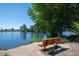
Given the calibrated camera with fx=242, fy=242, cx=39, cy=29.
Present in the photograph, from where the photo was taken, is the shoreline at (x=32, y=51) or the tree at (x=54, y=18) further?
the tree at (x=54, y=18)

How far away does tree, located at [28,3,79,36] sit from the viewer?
11.5ft

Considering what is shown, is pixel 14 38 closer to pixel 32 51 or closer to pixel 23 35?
pixel 23 35

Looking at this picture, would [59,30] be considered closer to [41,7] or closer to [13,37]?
[41,7]

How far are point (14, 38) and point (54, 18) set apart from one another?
25.9 inches

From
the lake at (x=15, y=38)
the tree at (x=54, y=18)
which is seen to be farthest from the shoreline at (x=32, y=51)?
the tree at (x=54, y=18)

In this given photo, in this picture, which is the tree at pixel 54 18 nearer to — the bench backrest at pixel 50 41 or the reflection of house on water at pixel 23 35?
the bench backrest at pixel 50 41

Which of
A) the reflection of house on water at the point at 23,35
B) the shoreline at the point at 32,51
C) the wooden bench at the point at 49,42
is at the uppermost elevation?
the reflection of house on water at the point at 23,35

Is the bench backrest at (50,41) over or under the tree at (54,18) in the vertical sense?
under

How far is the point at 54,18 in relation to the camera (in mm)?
3561

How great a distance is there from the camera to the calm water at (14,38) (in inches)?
134

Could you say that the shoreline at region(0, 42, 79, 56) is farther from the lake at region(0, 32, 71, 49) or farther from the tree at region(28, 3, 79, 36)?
the tree at region(28, 3, 79, 36)

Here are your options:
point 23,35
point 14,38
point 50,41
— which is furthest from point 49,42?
point 14,38

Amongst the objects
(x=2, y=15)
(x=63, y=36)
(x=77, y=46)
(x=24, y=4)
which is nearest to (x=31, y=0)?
(x=24, y=4)

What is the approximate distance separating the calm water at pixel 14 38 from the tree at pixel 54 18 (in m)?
0.17
